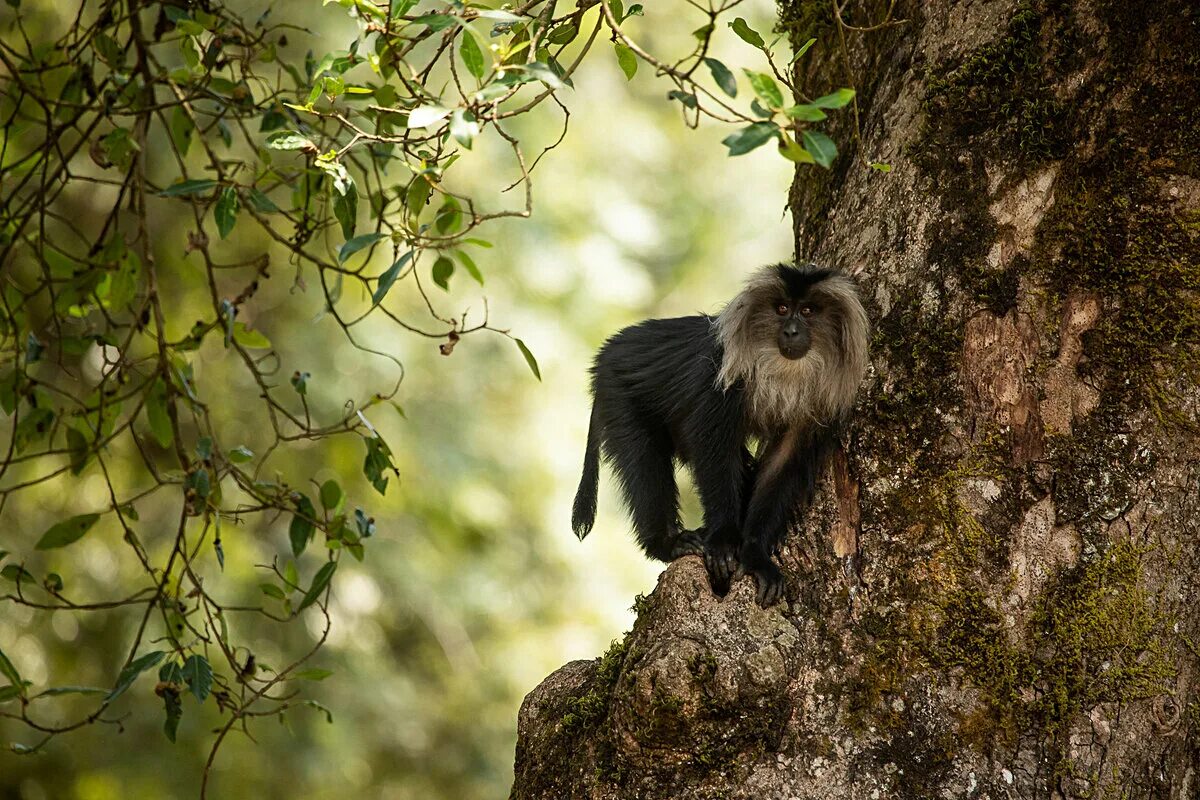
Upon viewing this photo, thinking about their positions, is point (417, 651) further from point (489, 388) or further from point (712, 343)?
point (712, 343)

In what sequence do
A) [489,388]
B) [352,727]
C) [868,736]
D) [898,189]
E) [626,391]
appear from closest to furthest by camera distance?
[868,736], [898,189], [626,391], [352,727], [489,388]

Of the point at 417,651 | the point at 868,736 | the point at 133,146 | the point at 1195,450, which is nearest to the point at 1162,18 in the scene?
the point at 1195,450

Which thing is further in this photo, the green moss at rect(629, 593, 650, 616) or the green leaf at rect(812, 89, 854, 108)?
the green moss at rect(629, 593, 650, 616)

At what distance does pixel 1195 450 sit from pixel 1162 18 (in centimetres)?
91

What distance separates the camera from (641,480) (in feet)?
12.9

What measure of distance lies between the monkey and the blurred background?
3025 millimetres

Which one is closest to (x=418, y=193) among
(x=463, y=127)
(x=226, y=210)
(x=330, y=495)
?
(x=226, y=210)

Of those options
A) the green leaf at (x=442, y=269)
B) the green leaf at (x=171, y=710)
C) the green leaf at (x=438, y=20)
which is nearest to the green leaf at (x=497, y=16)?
the green leaf at (x=438, y=20)

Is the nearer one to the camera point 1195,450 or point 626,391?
point 1195,450

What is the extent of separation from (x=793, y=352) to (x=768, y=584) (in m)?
1.01

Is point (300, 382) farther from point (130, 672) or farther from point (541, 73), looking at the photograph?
point (541, 73)

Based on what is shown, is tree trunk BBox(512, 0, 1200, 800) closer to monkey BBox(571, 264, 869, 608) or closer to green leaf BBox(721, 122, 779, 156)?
monkey BBox(571, 264, 869, 608)

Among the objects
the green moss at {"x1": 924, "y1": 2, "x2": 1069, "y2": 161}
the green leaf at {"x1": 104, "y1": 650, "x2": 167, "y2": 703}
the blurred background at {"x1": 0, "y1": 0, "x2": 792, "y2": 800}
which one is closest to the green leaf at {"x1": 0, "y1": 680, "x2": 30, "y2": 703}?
the green leaf at {"x1": 104, "y1": 650, "x2": 167, "y2": 703}

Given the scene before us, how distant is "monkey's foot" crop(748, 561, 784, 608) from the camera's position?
8.29ft
